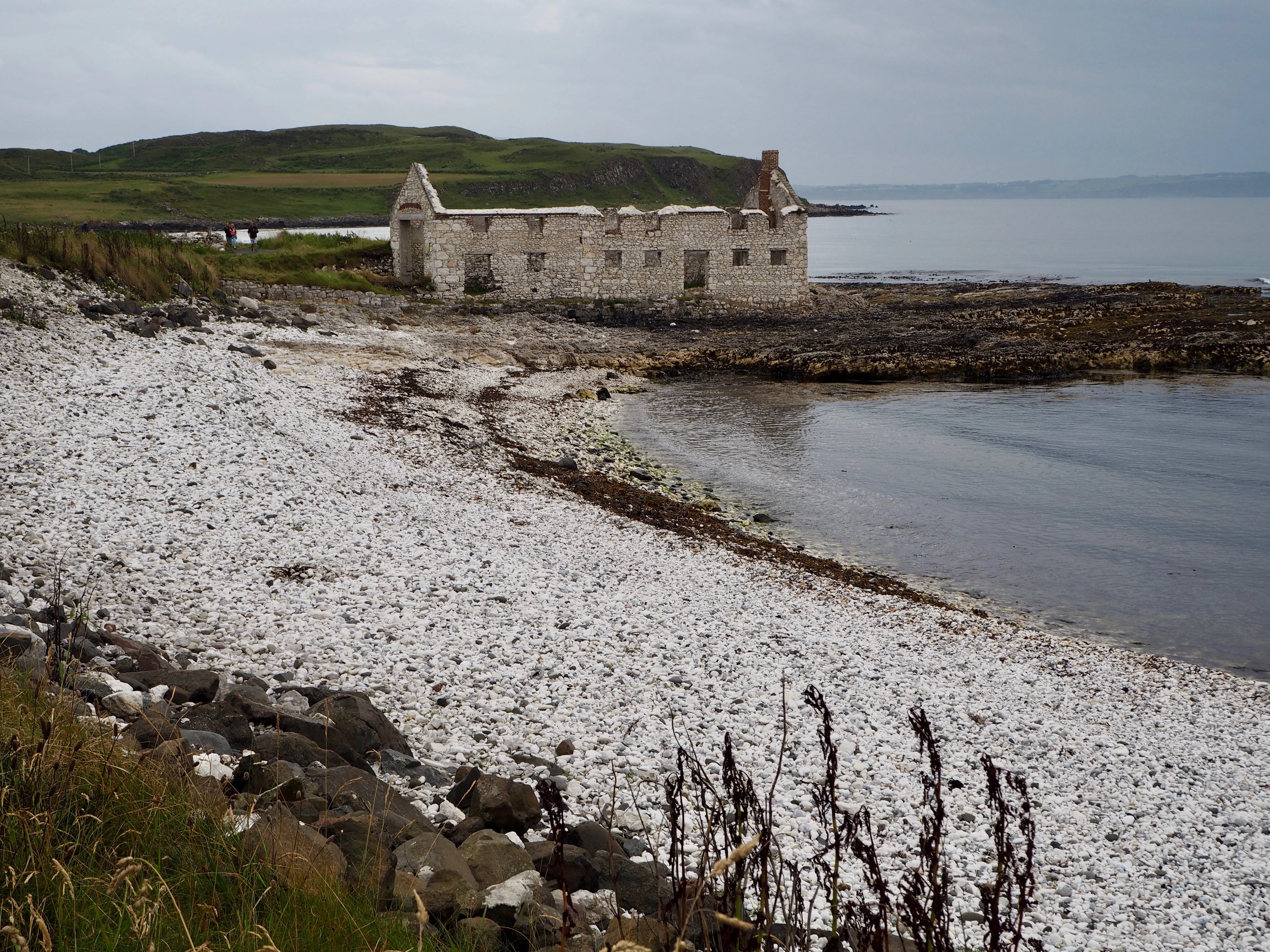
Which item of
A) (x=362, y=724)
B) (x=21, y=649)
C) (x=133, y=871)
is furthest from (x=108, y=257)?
(x=133, y=871)

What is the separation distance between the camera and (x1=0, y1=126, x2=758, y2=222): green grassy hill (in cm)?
8256

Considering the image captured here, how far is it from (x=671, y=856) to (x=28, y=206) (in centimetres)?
7742

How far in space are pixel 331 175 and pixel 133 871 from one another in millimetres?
123826

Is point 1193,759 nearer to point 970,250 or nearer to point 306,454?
point 306,454

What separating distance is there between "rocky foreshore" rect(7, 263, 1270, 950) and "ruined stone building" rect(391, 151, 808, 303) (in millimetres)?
22598

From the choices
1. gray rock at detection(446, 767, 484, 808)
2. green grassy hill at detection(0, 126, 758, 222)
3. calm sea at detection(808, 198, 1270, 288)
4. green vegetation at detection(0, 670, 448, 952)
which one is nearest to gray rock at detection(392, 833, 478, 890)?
green vegetation at detection(0, 670, 448, 952)

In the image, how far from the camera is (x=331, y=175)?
11556cm

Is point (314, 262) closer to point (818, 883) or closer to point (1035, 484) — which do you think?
point (1035, 484)

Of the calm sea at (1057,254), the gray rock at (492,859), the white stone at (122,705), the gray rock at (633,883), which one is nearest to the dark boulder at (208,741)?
the white stone at (122,705)

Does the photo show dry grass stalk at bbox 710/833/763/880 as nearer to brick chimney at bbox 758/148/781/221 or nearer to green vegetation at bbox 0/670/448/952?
green vegetation at bbox 0/670/448/952

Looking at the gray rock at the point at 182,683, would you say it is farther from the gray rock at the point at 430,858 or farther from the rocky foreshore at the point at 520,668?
the gray rock at the point at 430,858

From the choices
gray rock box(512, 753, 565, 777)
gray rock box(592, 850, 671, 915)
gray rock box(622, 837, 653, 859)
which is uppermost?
gray rock box(592, 850, 671, 915)

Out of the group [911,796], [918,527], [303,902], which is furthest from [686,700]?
[918,527]

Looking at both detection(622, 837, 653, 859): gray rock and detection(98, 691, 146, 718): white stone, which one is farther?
detection(622, 837, 653, 859): gray rock
